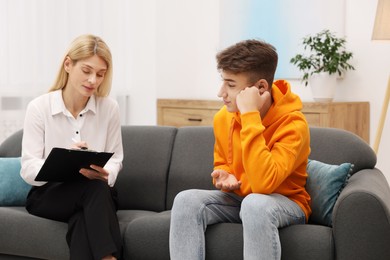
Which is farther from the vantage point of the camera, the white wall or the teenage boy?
the white wall

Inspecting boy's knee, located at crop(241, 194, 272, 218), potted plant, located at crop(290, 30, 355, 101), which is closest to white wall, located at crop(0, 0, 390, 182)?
potted plant, located at crop(290, 30, 355, 101)

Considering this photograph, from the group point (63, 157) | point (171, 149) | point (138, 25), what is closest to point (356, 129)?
point (171, 149)

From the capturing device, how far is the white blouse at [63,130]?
306 centimetres

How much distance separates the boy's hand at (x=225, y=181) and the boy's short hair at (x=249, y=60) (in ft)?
1.24

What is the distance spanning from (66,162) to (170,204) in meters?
0.69

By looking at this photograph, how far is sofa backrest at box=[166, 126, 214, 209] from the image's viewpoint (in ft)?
10.6

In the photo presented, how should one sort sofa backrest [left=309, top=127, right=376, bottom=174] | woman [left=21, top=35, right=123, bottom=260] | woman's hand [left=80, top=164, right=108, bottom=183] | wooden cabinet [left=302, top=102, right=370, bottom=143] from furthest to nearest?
wooden cabinet [left=302, top=102, right=370, bottom=143]
sofa backrest [left=309, top=127, right=376, bottom=174]
woman's hand [left=80, top=164, right=108, bottom=183]
woman [left=21, top=35, right=123, bottom=260]

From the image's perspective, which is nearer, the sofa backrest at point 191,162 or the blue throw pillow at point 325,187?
the blue throw pillow at point 325,187

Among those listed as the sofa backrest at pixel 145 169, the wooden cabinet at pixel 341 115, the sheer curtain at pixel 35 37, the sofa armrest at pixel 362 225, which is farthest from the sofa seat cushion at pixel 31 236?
the wooden cabinet at pixel 341 115

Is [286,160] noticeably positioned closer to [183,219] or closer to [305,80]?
[183,219]

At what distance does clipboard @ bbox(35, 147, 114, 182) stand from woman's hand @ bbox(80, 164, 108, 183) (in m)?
0.02

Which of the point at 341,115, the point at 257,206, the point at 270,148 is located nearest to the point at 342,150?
the point at 270,148

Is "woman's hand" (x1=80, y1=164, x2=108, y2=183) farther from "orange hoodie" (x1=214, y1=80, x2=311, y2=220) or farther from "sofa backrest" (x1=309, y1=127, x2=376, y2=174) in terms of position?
"sofa backrest" (x1=309, y1=127, x2=376, y2=174)

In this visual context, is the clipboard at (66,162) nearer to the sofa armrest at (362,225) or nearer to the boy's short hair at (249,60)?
the boy's short hair at (249,60)
